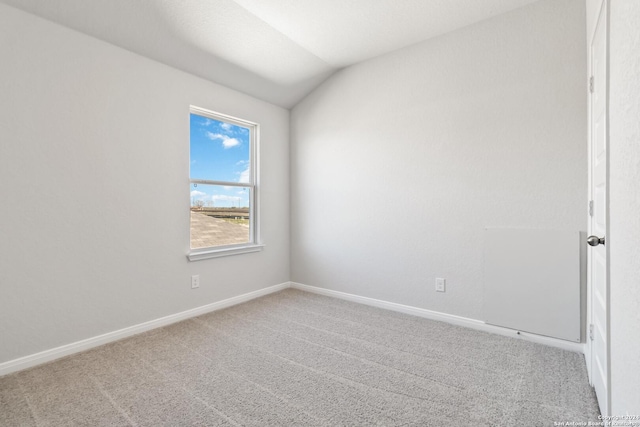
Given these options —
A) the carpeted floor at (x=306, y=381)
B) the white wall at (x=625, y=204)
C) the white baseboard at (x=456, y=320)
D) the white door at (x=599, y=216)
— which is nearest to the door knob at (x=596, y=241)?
the white door at (x=599, y=216)

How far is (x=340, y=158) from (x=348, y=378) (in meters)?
2.32

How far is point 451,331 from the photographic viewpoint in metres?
2.62

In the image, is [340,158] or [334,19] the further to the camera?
[340,158]

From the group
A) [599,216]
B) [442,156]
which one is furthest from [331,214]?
[599,216]

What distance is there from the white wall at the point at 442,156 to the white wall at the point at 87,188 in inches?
52.7

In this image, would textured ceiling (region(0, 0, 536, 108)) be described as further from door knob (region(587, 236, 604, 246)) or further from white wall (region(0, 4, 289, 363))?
door knob (region(587, 236, 604, 246))

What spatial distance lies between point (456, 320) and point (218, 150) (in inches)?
115

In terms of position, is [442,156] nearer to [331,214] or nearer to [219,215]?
[331,214]

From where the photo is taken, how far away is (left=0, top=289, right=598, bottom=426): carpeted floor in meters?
1.56

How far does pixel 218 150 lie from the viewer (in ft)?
10.9

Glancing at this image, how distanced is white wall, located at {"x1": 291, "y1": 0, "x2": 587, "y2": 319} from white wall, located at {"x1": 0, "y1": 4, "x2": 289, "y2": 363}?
1338 millimetres

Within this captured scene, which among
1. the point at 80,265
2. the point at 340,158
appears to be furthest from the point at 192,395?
the point at 340,158

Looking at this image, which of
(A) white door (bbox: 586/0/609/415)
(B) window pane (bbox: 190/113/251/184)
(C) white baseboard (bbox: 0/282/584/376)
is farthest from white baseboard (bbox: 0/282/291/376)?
(A) white door (bbox: 586/0/609/415)

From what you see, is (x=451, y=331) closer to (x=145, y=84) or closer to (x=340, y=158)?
(x=340, y=158)
